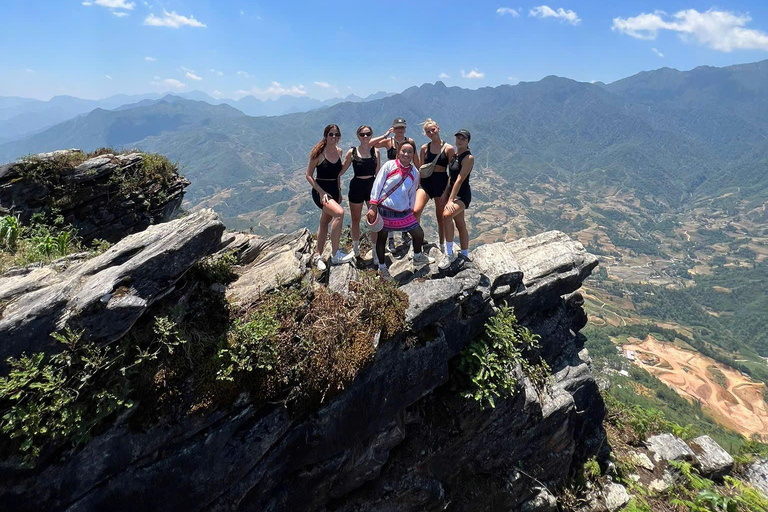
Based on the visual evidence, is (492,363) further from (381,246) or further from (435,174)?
(435,174)

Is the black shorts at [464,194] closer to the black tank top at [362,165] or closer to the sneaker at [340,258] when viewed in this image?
the black tank top at [362,165]

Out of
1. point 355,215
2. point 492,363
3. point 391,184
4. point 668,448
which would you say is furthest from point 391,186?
point 668,448

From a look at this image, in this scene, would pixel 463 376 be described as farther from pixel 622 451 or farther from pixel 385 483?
pixel 622 451

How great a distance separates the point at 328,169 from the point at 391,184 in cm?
190

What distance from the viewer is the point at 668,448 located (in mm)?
14203

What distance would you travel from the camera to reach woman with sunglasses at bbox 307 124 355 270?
9.80m

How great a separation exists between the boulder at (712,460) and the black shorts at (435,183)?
15.0 meters

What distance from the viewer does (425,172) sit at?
35.4 ft

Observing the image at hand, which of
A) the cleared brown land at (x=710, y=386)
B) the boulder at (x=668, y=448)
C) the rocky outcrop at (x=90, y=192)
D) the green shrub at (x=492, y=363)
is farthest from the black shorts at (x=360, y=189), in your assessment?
the cleared brown land at (x=710, y=386)

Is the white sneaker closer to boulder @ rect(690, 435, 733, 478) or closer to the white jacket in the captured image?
the white jacket

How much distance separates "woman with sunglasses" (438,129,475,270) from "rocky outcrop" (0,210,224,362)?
21.1 ft

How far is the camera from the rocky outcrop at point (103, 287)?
227 inches

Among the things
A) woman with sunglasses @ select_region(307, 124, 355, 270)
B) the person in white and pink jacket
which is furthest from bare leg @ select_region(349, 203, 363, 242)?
the person in white and pink jacket

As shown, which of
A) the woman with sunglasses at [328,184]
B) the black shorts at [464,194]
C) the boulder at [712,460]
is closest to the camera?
the woman with sunglasses at [328,184]
